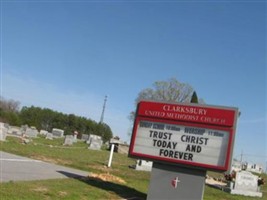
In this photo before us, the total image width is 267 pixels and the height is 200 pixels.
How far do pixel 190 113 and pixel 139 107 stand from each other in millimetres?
1855

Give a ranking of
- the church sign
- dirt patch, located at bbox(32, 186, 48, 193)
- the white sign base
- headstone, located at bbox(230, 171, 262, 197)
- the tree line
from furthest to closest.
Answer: the tree line, headstone, located at bbox(230, 171, 262, 197), the white sign base, the church sign, dirt patch, located at bbox(32, 186, 48, 193)

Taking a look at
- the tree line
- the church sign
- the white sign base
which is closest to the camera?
the church sign

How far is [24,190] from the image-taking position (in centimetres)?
1096

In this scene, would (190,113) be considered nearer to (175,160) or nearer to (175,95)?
(175,160)

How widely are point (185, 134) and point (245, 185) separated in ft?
41.1

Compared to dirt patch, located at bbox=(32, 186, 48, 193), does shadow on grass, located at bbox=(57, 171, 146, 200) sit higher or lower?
higher

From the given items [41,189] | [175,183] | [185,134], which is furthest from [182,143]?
[41,189]

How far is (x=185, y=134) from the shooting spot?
13.5 metres

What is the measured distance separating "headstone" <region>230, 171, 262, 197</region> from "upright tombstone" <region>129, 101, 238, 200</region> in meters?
11.4

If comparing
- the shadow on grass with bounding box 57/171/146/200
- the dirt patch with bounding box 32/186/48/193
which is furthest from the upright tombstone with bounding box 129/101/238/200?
the dirt patch with bounding box 32/186/48/193

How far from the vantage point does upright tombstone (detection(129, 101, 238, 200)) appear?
13000 mm

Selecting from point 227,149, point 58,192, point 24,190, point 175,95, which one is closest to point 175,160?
point 227,149

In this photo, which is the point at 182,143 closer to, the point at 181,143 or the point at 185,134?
the point at 181,143

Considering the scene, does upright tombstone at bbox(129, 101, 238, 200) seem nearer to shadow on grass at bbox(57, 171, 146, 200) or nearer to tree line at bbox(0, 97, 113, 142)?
shadow on grass at bbox(57, 171, 146, 200)
